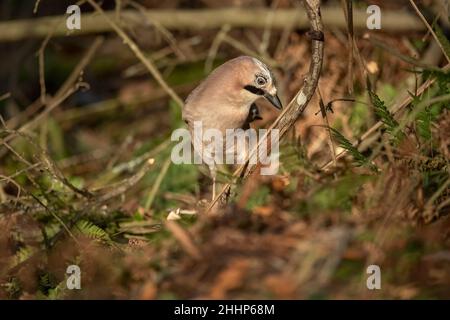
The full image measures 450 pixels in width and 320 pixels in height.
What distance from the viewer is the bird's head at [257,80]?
438 centimetres

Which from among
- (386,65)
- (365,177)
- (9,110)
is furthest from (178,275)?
(9,110)

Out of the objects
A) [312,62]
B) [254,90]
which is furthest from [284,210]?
[254,90]

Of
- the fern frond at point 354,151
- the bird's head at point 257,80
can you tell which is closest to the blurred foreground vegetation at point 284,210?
the fern frond at point 354,151

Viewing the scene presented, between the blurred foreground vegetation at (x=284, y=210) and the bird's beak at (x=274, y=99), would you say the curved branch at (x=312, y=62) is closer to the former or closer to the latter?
the blurred foreground vegetation at (x=284, y=210)

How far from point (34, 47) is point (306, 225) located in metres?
5.53

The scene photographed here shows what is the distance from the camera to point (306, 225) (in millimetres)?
3043

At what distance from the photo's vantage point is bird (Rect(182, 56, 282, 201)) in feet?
14.6

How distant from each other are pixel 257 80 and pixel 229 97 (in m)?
0.38

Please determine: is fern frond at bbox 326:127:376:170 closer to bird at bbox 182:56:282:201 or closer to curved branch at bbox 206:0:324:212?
curved branch at bbox 206:0:324:212

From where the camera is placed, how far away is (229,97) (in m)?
4.80

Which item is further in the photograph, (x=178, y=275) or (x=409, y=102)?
(x=409, y=102)

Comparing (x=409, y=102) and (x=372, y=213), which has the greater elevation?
(x=409, y=102)

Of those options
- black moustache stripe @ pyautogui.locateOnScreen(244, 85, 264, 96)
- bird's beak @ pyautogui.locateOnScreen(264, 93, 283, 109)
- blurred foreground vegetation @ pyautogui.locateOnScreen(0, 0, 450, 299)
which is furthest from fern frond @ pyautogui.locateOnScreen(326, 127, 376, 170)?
black moustache stripe @ pyautogui.locateOnScreen(244, 85, 264, 96)

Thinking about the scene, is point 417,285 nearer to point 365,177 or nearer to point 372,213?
point 372,213
